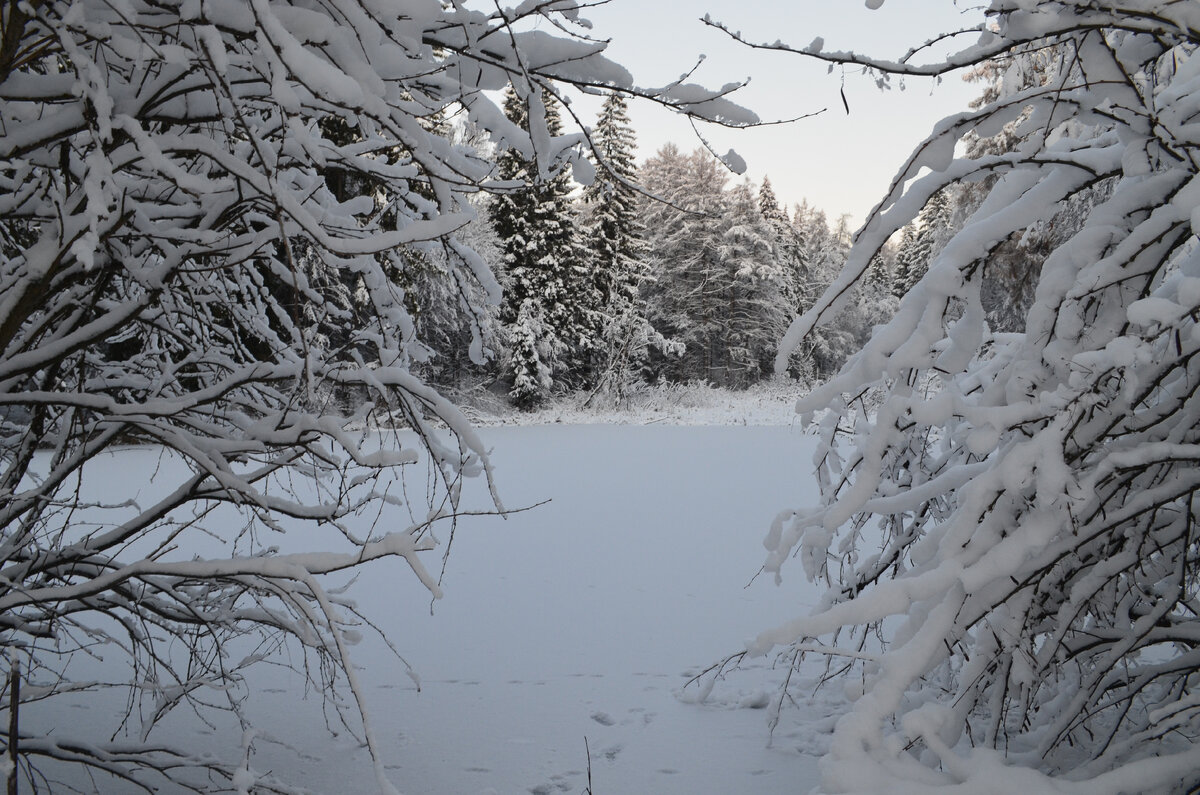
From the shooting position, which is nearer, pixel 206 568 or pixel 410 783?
pixel 206 568

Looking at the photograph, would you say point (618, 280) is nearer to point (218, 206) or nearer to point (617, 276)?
point (617, 276)

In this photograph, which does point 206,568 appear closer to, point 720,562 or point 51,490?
point 51,490

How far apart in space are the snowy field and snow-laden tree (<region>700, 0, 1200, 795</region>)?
67.4 inches

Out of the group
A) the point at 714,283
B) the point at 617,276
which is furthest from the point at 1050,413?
the point at 714,283

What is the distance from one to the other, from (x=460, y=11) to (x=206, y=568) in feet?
4.75

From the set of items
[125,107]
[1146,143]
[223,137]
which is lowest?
[1146,143]

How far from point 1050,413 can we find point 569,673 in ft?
11.4

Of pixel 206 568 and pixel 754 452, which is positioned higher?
pixel 206 568

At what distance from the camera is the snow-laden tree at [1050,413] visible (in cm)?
141

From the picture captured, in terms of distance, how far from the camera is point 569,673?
4410 mm

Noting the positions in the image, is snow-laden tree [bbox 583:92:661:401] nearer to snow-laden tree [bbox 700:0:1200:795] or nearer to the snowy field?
the snowy field

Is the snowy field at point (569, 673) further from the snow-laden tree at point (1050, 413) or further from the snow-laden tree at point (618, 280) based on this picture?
the snow-laden tree at point (618, 280)

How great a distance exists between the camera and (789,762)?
133 inches

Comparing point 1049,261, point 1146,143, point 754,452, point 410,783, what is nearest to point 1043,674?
point 1049,261
